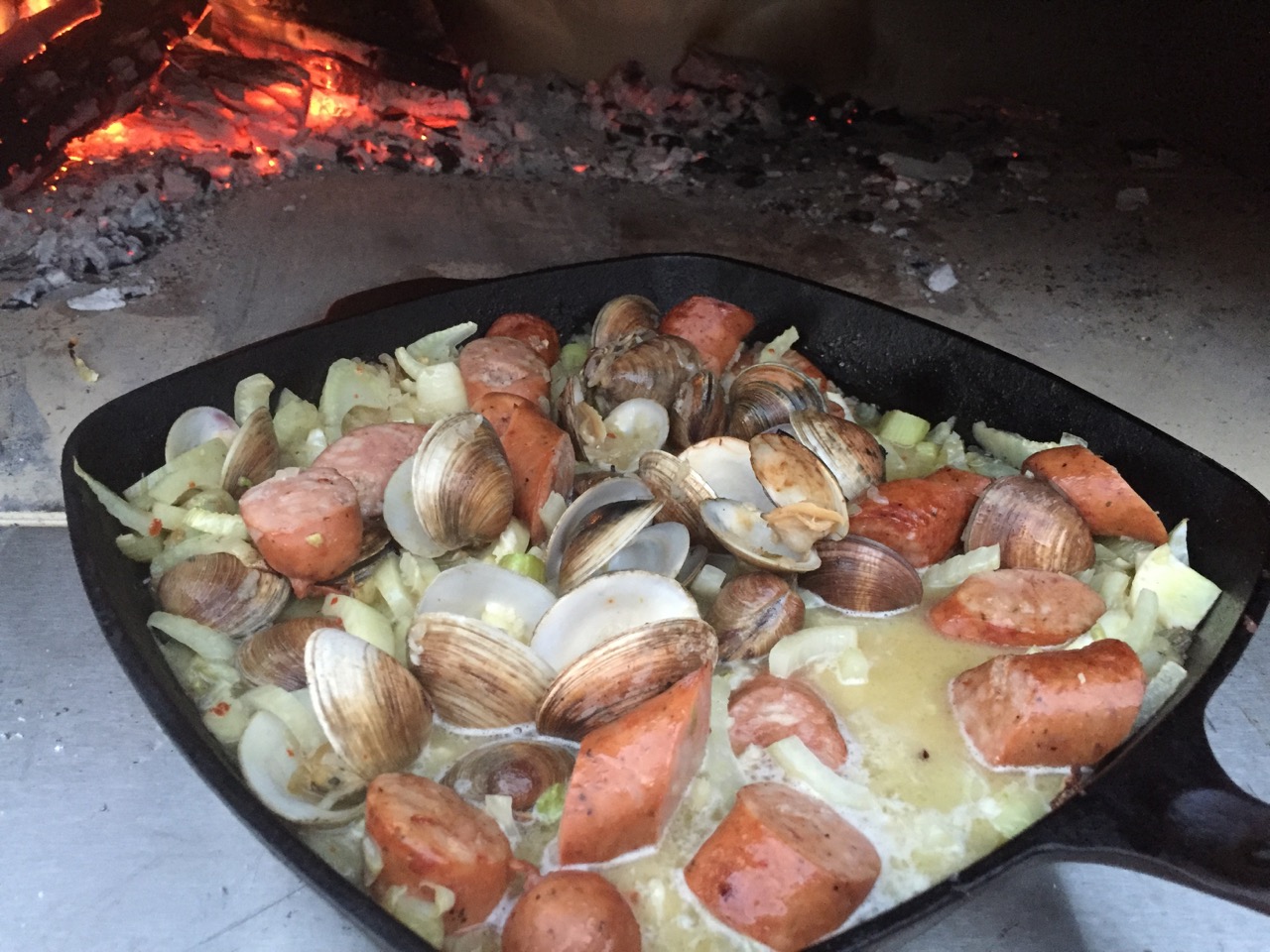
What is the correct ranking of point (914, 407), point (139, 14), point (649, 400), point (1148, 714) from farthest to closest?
point (139, 14) < point (914, 407) < point (649, 400) < point (1148, 714)

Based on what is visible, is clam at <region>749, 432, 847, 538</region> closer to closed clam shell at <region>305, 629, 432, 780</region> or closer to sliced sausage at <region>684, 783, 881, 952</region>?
sliced sausage at <region>684, 783, 881, 952</region>

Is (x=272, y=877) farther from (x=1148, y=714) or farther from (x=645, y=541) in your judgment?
(x=1148, y=714)

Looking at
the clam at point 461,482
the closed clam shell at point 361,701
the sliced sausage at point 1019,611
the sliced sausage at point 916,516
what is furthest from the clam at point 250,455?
the sliced sausage at point 1019,611

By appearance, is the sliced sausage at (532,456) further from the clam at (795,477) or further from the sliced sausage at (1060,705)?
the sliced sausage at (1060,705)

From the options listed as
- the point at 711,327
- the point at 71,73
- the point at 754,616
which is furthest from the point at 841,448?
the point at 71,73

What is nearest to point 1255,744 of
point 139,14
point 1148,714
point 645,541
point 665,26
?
point 1148,714
